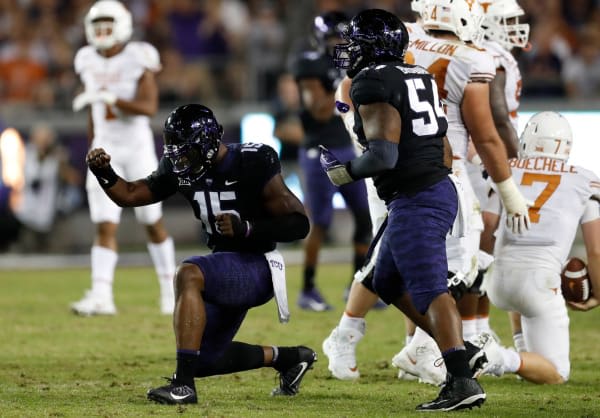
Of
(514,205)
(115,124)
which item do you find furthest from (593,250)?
(115,124)

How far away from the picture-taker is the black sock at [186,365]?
5273 mm

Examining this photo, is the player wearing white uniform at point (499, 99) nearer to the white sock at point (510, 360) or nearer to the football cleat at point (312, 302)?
the white sock at point (510, 360)

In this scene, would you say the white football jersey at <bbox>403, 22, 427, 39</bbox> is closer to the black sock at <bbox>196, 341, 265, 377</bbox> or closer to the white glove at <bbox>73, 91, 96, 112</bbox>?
the black sock at <bbox>196, 341, 265, 377</bbox>

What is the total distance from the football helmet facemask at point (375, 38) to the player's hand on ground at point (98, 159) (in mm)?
1181

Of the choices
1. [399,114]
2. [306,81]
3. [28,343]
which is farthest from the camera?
[306,81]

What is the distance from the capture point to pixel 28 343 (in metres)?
7.63

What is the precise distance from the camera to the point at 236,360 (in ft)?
18.4

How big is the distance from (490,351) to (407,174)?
1.04 metres

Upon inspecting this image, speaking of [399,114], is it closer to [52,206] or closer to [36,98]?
[52,206]

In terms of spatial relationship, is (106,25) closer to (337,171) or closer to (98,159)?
(98,159)

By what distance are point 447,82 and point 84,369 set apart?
2.45 meters

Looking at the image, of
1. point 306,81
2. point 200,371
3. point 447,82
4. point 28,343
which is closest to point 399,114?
point 447,82

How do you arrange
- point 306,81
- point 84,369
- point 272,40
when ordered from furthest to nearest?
1. point 272,40
2. point 306,81
3. point 84,369

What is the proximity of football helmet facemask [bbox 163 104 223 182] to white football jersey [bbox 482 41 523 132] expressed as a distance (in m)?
1.94
